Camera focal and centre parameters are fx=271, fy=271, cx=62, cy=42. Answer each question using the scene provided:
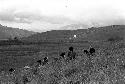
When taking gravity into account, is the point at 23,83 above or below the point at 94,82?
below

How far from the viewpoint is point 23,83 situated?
23219mm

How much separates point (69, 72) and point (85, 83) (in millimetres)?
6719

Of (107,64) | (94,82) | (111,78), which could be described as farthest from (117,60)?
(94,82)

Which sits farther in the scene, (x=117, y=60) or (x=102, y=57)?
(x=102, y=57)

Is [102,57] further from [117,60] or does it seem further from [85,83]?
[85,83]

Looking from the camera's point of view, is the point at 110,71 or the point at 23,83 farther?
the point at 23,83

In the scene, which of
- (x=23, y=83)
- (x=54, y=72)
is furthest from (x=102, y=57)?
(x=23, y=83)

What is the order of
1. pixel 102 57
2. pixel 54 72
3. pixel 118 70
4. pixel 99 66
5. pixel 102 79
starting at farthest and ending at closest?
pixel 102 57 → pixel 54 72 → pixel 99 66 → pixel 118 70 → pixel 102 79

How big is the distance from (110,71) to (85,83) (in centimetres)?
382

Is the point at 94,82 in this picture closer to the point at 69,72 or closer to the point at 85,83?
the point at 85,83

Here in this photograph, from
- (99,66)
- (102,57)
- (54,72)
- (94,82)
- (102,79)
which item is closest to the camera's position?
(94,82)

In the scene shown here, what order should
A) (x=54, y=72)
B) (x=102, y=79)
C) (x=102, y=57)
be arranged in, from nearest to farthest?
(x=102, y=79)
(x=54, y=72)
(x=102, y=57)

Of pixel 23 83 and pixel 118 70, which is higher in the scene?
pixel 118 70

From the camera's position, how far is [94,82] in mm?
15656
